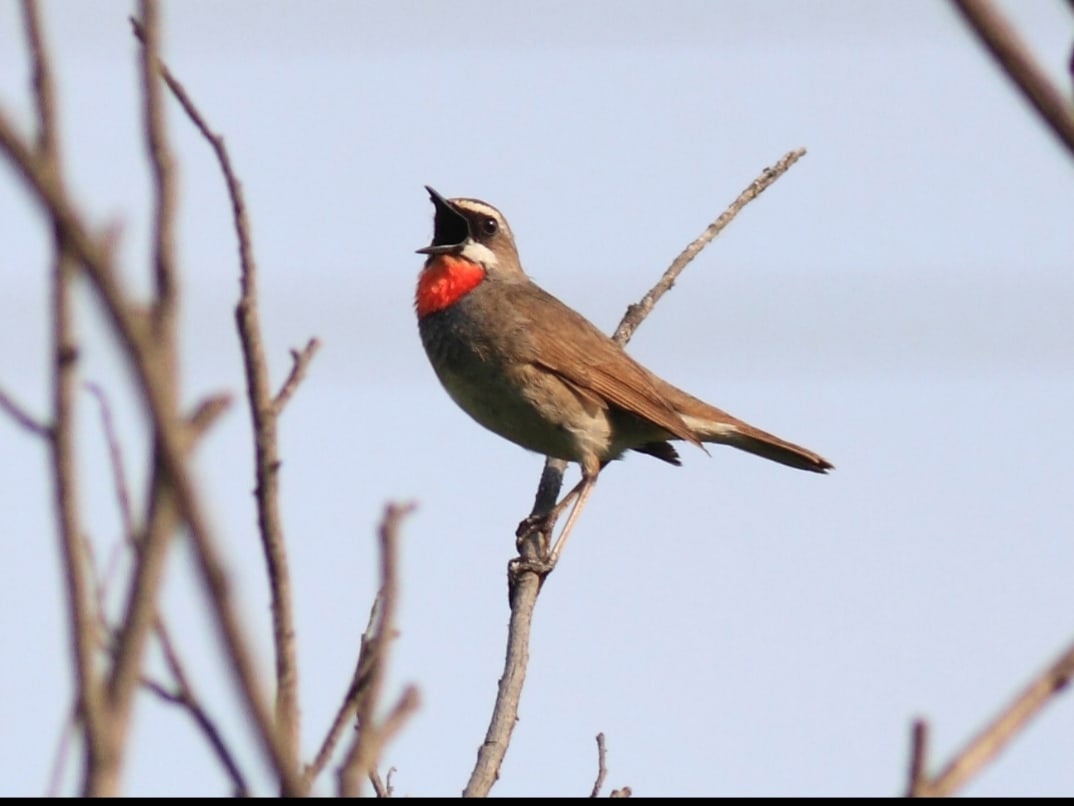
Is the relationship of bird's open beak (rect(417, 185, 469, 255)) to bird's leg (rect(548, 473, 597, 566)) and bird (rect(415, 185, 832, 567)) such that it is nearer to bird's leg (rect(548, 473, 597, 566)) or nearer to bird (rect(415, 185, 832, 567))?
bird (rect(415, 185, 832, 567))

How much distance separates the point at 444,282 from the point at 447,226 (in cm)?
63

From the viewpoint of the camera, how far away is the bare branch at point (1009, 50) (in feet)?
4.90

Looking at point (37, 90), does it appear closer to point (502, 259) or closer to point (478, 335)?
point (478, 335)

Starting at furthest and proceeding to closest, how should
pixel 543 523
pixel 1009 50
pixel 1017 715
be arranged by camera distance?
pixel 543 523
pixel 1017 715
pixel 1009 50

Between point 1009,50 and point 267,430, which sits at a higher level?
point 1009,50

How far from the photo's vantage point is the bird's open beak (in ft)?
33.8

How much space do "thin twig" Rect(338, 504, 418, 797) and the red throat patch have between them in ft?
23.8

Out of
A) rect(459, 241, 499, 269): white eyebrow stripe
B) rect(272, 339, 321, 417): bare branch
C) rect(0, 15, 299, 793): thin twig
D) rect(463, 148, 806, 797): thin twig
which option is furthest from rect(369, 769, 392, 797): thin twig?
rect(459, 241, 499, 269): white eyebrow stripe

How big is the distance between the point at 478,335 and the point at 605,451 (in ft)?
3.56

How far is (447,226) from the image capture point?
10.4 meters

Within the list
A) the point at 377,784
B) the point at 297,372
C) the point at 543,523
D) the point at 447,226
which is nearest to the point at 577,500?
the point at 543,523

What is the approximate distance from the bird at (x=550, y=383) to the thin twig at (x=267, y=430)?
18.7ft

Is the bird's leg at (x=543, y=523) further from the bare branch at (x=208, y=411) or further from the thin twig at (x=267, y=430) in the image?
the bare branch at (x=208, y=411)

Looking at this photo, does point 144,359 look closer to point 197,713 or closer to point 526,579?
point 197,713
